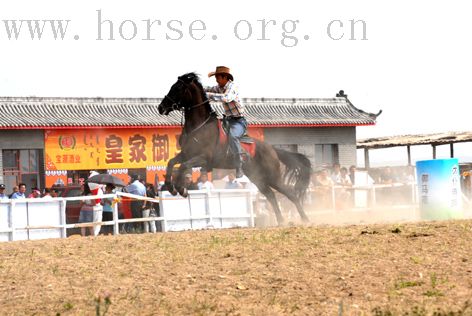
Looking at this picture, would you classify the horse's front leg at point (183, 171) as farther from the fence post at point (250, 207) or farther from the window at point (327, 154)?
the window at point (327, 154)

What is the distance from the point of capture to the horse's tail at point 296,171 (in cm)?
1961

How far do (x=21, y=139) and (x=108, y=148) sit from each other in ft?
11.4

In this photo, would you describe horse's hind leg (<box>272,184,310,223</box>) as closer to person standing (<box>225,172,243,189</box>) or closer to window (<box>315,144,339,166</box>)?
Result: person standing (<box>225,172,243,189</box>)

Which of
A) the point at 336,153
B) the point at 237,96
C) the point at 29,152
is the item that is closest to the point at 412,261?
the point at 237,96

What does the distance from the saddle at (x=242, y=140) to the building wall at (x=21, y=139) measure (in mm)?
19308

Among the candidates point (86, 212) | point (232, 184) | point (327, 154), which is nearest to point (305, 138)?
point (327, 154)

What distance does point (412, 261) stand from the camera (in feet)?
32.5

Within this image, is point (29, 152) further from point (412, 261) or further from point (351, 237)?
point (412, 261)

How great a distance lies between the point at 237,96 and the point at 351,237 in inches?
219

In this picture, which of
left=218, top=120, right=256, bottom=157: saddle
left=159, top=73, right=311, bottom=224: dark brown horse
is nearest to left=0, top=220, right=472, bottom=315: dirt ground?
left=159, top=73, right=311, bottom=224: dark brown horse

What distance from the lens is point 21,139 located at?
1400 inches

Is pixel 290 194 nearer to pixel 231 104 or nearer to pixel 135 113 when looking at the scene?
pixel 231 104

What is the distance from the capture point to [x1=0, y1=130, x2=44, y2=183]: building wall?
35219mm

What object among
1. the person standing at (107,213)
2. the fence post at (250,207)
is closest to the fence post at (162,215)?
the person standing at (107,213)
